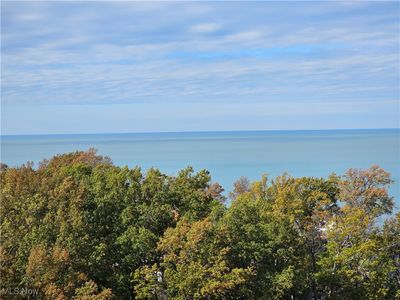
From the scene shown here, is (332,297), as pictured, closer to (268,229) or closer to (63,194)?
(268,229)

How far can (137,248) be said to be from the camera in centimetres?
2302

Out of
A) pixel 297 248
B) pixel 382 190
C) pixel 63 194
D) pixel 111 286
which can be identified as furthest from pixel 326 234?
pixel 63 194

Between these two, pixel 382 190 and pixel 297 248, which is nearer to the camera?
pixel 297 248

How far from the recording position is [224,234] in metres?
22.4

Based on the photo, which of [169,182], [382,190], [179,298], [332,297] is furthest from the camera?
[382,190]

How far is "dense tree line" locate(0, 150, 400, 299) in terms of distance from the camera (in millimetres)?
20859

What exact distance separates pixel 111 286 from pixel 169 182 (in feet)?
20.0

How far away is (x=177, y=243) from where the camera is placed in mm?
21422

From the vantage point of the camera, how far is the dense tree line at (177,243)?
2086cm

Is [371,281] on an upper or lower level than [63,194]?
lower

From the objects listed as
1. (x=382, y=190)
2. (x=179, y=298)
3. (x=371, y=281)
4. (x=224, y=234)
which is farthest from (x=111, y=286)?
(x=382, y=190)

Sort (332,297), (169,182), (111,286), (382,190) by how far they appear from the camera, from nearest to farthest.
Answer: (111,286)
(332,297)
(169,182)
(382,190)

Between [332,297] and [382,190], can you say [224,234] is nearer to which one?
[332,297]

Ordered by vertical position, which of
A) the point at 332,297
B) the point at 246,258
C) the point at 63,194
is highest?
the point at 63,194
